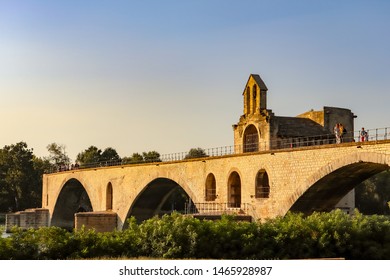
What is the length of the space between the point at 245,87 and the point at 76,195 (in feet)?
111

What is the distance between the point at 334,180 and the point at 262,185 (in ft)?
17.3

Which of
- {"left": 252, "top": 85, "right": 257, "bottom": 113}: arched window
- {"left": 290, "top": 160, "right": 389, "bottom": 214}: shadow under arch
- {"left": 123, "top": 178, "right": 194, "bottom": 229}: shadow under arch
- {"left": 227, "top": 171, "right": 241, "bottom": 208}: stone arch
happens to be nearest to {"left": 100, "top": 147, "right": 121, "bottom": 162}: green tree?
{"left": 123, "top": 178, "right": 194, "bottom": 229}: shadow under arch

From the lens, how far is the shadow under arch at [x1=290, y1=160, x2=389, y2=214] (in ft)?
95.0

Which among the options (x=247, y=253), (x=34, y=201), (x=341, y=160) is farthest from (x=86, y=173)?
(x=247, y=253)

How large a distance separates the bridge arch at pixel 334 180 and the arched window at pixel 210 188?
27.5 ft

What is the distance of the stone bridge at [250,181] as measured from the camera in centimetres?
2886

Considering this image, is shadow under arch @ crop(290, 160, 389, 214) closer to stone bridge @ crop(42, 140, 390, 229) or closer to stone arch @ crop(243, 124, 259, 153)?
stone bridge @ crop(42, 140, 390, 229)

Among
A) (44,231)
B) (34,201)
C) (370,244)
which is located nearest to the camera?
(44,231)

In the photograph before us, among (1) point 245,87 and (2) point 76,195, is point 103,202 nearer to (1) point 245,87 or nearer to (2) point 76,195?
(2) point 76,195

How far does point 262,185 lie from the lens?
114 ft

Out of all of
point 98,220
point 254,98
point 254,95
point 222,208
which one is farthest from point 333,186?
point 98,220

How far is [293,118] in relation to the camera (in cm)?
4472

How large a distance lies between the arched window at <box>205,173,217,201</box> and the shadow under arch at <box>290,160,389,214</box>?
8.38 meters

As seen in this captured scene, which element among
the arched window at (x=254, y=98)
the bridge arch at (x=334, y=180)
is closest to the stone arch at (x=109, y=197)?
the arched window at (x=254, y=98)
